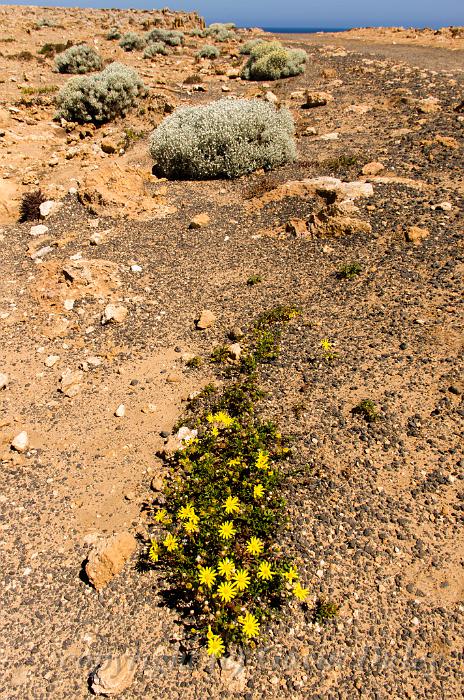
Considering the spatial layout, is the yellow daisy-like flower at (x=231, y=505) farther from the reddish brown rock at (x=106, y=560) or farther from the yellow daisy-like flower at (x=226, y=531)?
the reddish brown rock at (x=106, y=560)

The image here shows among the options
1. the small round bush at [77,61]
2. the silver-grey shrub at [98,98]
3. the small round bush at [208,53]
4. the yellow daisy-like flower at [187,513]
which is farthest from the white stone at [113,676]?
the small round bush at [208,53]

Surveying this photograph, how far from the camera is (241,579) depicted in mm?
3041

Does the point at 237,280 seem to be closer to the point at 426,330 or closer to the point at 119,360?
the point at 119,360

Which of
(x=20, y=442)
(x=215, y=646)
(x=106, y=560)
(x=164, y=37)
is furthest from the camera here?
(x=164, y=37)

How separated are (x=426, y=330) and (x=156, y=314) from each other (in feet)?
10.8

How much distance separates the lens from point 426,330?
5031 millimetres

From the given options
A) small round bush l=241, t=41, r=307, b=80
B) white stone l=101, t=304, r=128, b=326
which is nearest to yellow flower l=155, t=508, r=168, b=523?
→ white stone l=101, t=304, r=128, b=326

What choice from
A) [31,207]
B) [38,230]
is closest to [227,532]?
[38,230]

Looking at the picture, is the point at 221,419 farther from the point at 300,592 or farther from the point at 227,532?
the point at 300,592

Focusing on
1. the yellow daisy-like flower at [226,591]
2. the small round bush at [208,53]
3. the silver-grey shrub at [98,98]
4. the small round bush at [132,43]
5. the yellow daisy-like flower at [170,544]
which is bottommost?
the yellow daisy-like flower at [226,591]

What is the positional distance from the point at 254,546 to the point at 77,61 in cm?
1972

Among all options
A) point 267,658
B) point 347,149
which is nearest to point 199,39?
point 347,149

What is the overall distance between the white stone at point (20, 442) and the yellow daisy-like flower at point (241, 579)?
2485mm

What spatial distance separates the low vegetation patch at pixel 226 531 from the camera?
302cm
